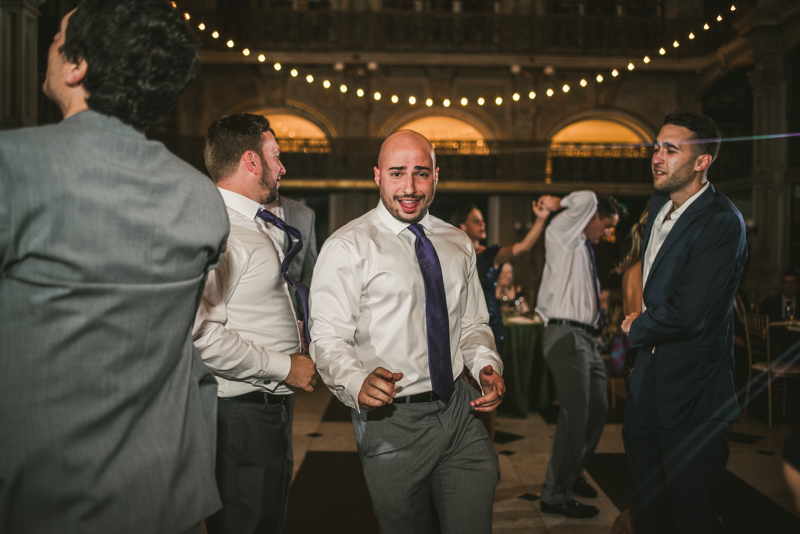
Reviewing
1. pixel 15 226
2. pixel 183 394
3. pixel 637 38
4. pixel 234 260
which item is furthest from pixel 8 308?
pixel 637 38

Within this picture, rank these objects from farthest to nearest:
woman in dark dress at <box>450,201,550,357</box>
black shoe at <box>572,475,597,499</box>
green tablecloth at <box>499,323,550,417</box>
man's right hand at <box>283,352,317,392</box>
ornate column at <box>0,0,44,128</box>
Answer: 1. ornate column at <box>0,0,44,128</box>
2. green tablecloth at <box>499,323,550,417</box>
3. woman in dark dress at <box>450,201,550,357</box>
4. black shoe at <box>572,475,597,499</box>
5. man's right hand at <box>283,352,317,392</box>

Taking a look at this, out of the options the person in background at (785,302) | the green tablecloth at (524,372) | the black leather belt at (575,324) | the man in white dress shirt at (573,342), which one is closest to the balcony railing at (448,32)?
the person in background at (785,302)

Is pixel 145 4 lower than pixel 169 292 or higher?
higher

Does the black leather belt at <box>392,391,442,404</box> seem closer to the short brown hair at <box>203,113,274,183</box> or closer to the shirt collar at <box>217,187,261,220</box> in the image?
the shirt collar at <box>217,187,261,220</box>

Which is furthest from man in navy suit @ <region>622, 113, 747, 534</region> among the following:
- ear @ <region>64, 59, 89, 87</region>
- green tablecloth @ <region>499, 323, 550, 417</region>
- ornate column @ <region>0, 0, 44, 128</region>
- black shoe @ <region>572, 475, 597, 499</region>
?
ornate column @ <region>0, 0, 44, 128</region>

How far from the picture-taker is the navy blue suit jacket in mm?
1911

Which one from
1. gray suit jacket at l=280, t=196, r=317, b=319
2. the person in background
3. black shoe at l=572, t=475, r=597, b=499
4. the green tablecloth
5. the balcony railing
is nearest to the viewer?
gray suit jacket at l=280, t=196, r=317, b=319

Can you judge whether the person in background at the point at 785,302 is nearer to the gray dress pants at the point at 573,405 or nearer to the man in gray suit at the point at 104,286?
the gray dress pants at the point at 573,405

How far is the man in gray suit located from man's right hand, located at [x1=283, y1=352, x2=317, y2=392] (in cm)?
68

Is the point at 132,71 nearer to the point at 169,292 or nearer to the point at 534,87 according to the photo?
the point at 169,292

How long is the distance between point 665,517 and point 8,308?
2.22m

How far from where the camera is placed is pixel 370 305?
68.9 inches

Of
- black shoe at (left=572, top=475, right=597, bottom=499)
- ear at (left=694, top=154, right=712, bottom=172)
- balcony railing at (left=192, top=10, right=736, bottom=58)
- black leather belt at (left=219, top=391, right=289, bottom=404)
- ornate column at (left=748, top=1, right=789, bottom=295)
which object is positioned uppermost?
balcony railing at (left=192, top=10, right=736, bottom=58)

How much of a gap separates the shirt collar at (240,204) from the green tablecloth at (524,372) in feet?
12.1
